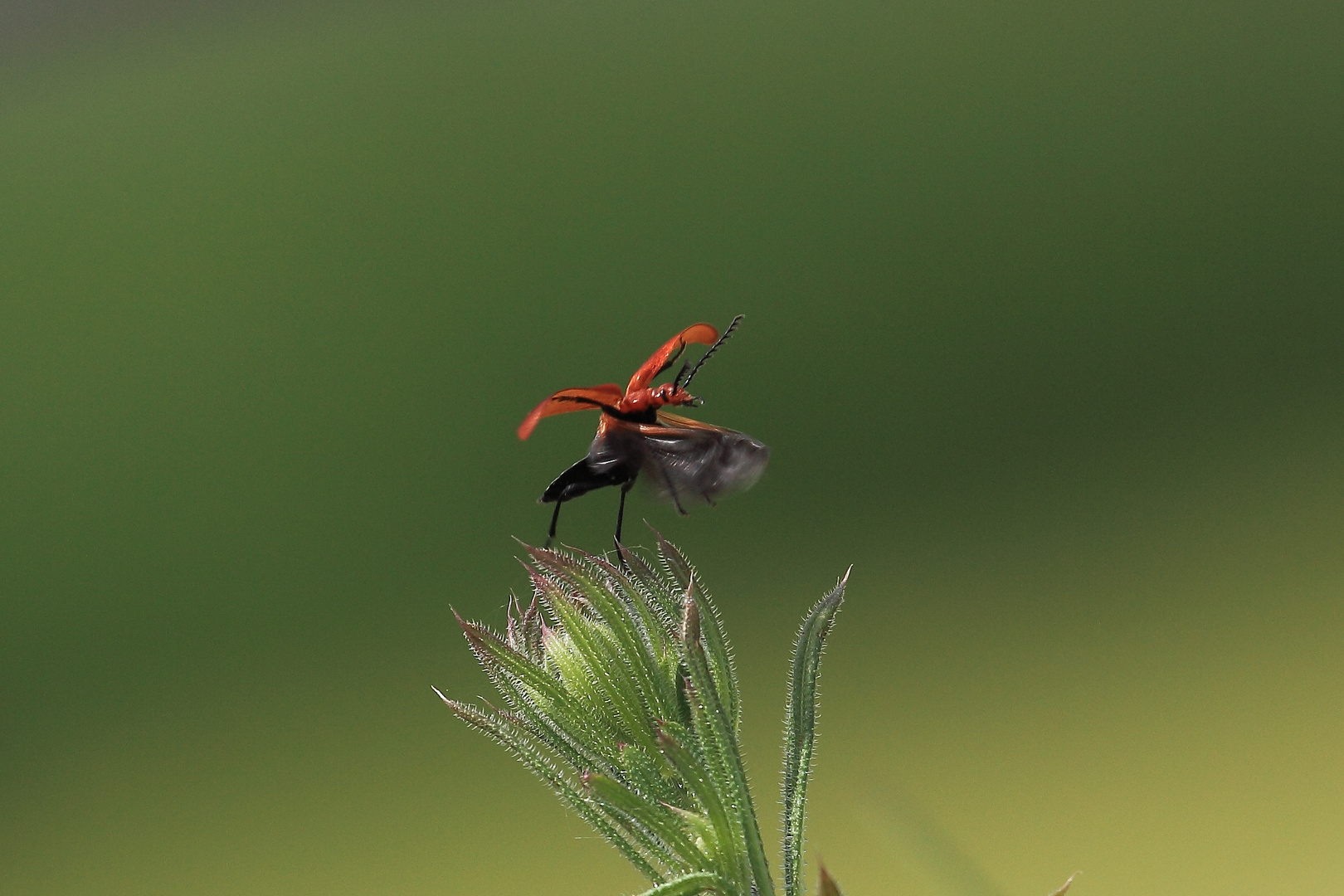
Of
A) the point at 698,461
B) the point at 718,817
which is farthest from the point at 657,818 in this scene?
the point at 698,461

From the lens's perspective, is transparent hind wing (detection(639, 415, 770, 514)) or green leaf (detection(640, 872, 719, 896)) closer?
green leaf (detection(640, 872, 719, 896))

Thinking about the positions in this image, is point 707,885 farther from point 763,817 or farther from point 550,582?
point 763,817

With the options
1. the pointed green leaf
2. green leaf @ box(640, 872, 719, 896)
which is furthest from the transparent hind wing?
green leaf @ box(640, 872, 719, 896)

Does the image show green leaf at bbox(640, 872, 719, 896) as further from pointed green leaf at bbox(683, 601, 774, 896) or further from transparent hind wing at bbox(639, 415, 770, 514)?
transparent hind wing at bbox(639, 415, 770, 514)

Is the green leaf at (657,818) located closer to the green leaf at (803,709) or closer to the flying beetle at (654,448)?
the green leaf at (803,709)

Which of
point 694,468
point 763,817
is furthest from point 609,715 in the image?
point 763,817

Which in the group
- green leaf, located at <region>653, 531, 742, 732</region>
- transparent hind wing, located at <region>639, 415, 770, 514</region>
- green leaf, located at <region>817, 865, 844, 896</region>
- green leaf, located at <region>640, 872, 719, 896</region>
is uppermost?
transparent hind wing, located at <region>639, 415, 770, 514</region>
